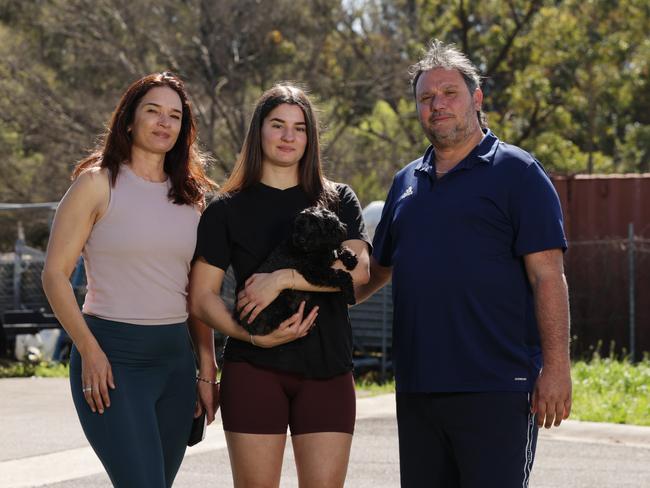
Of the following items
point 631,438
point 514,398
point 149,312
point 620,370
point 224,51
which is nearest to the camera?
point 514,398

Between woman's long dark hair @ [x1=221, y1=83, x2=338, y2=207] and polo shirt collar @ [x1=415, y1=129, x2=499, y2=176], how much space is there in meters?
0.40

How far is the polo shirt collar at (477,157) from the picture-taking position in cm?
400

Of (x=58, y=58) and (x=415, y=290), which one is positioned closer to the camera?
(x=415, y=290)

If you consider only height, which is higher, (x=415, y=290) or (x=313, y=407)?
(x=415, y=290)

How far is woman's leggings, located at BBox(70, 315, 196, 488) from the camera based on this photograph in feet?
13.0

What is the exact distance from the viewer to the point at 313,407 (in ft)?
13.4

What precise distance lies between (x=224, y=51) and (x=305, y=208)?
18.7 m

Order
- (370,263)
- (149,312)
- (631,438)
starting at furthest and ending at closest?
1. (631,438)
2. (370,263)
3. (149,312)

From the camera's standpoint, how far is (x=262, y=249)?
4188 mm

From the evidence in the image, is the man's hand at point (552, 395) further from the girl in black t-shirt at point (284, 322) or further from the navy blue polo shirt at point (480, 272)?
the girl in black t-shirt at point (284, 322)

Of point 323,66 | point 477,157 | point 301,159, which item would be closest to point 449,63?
point 477,157

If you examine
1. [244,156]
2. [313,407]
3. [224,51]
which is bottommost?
[313,407]

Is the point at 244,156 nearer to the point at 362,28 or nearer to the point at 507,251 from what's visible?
the point at 507,251

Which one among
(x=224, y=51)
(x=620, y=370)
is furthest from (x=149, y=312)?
(x=224, y=51)
